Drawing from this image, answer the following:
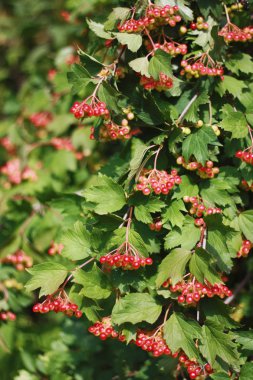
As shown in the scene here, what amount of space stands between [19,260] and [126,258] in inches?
59.0

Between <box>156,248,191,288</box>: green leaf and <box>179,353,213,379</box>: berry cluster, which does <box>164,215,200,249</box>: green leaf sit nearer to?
<box>156,248,191,288</box>: green leaf

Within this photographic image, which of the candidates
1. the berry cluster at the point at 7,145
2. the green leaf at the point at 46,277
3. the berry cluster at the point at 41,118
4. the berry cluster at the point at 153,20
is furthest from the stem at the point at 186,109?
the berry cluster at the point at 7,145

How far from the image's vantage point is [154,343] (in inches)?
75.6

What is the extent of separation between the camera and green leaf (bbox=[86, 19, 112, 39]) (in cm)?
212

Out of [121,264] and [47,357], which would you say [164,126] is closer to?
[121,264]

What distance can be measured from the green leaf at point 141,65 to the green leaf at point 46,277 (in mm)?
872

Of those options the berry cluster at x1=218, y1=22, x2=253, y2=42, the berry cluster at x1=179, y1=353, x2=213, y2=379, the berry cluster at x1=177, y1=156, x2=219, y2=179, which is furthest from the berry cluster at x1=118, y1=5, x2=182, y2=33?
the berry cluster at x1=179, y1=353, x2=213, y2=379

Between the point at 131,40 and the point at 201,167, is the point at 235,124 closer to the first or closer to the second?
the point at 201,167

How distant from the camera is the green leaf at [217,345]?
6.30ft

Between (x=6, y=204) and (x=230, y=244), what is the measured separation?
1.79m

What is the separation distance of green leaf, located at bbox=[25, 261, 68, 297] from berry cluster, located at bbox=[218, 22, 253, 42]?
121cm

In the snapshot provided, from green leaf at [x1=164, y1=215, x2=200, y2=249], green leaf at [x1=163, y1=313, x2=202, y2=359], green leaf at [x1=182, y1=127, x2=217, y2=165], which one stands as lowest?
green leaf at [x1=163, y1=313, x2=202, y2=359]

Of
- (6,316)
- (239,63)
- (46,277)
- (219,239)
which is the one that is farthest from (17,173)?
(219,239)

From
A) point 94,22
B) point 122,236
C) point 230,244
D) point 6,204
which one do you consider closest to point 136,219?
point 122,236
